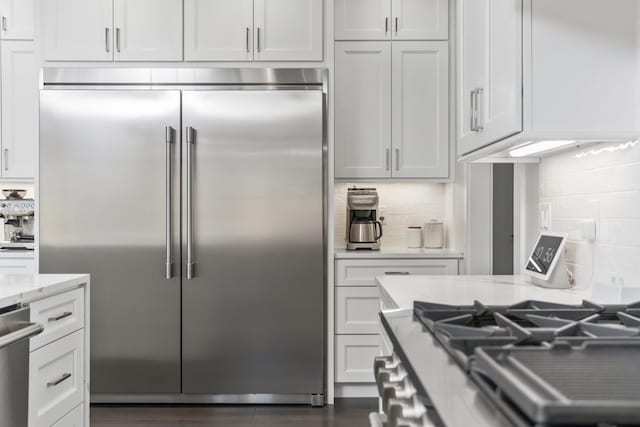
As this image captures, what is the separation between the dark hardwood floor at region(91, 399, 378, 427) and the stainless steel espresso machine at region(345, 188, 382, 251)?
37.8 inches

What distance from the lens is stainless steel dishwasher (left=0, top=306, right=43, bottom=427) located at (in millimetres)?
1546

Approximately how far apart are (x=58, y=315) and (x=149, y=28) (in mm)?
1873

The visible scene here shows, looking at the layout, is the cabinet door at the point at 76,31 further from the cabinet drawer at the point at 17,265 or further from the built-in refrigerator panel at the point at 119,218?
the cabinet drawer at the point at 17,265

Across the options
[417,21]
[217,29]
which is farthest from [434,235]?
[217,29]

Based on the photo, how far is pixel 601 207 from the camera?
1.79 meters

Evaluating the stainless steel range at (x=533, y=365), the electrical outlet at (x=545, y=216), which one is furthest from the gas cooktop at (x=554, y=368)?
the electrical outlet at (x=545, y=216)

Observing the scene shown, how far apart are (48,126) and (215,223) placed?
114 cm

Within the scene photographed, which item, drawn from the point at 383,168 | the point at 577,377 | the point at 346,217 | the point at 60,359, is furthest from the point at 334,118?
the point at 577,377

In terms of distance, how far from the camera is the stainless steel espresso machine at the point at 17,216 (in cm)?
350

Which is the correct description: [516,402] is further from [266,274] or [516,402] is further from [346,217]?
[346,217]

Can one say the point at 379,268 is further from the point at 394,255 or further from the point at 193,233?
the point at 193,233

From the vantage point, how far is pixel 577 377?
643 mm

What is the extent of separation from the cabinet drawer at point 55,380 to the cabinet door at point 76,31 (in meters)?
1.80

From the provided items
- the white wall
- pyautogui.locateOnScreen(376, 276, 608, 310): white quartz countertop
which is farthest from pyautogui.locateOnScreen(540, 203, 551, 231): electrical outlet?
pyautogui.locateOnScreen(376, 276, 608, 310): white quartz countertop
